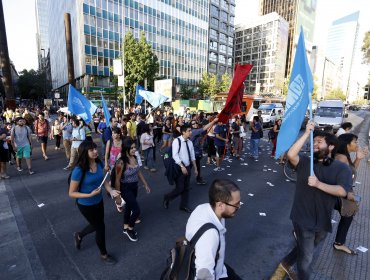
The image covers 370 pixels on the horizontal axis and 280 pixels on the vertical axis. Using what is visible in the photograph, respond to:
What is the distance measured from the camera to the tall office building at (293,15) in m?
98.4

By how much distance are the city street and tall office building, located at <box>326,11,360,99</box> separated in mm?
186027

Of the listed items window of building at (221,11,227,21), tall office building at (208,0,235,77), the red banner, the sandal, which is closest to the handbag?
the sandal

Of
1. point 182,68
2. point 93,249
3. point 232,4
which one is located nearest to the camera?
point 93,249

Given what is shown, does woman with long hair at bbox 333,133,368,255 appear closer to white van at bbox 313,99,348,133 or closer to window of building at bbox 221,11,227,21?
white van at bbox 313,99,348,133

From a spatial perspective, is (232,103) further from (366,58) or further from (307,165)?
(366,58)

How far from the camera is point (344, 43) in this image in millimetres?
162000

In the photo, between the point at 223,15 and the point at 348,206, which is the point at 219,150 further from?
the point at 223,15

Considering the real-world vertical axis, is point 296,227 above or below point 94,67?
below

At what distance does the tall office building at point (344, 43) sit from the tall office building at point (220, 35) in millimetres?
128149

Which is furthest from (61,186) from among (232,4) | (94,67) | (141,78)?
(232,4)

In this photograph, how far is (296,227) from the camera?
2766 millimetres

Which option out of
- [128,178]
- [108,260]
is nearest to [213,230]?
[108,260]

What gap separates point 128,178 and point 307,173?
9.01 feet

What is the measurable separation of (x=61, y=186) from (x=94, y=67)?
37.9 meters
